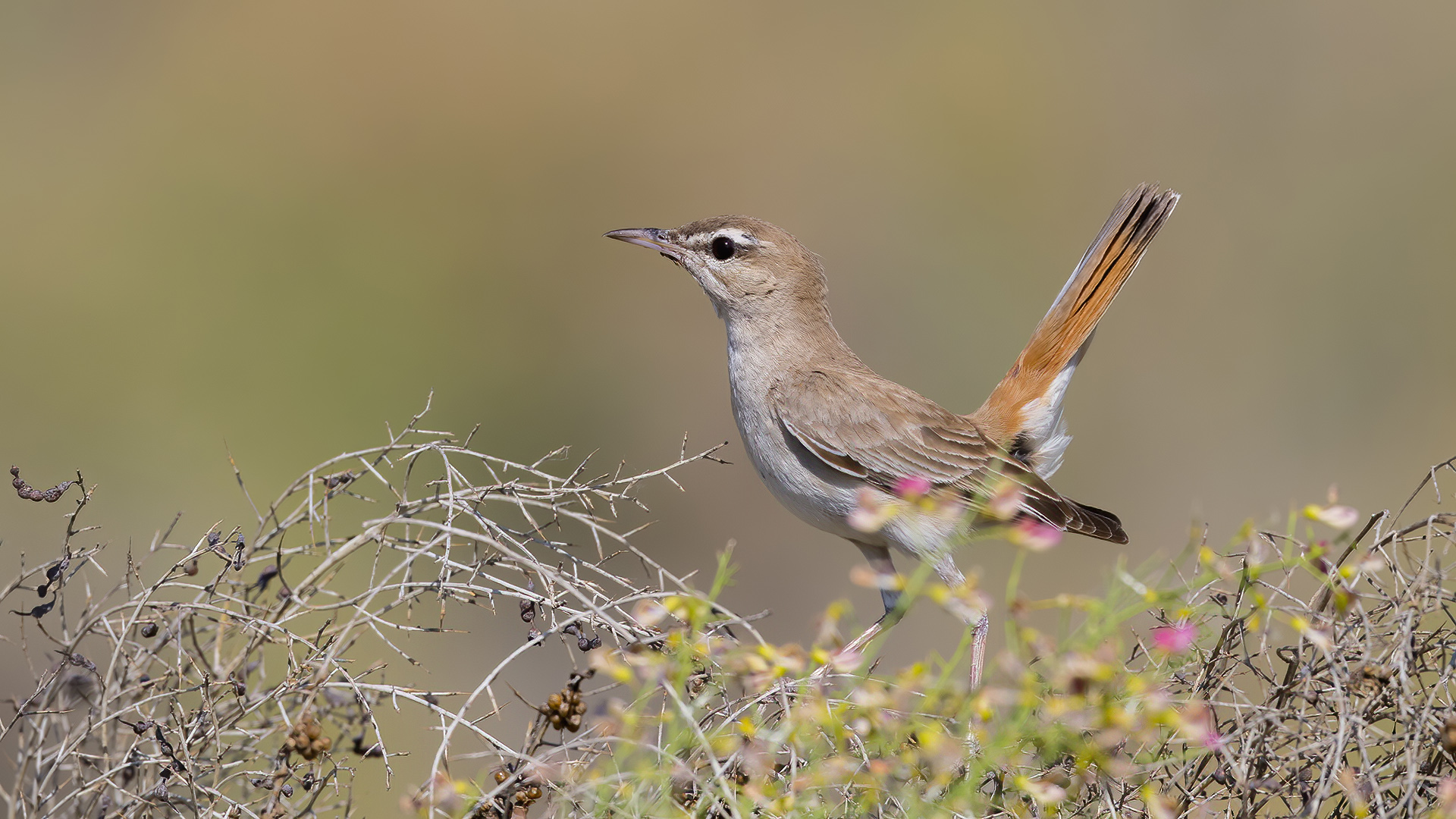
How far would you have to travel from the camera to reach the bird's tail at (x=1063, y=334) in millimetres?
5586

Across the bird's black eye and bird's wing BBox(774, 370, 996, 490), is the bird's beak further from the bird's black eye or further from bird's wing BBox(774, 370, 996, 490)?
bird's wing BBox(774, 370, 996, 490)

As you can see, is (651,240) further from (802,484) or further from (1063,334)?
(1063,334)

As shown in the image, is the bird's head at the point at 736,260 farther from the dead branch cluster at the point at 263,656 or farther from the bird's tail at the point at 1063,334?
the dead branch cluster at the point at 263,656

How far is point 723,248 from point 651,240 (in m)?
0.33

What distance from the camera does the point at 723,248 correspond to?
17.3 feet

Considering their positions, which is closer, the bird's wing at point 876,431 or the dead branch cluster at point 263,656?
the dead branch cluster at point 263,656

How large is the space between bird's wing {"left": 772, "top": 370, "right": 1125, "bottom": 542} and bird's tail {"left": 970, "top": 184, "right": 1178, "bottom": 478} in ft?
1.27

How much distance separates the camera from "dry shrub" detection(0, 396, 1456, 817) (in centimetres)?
200

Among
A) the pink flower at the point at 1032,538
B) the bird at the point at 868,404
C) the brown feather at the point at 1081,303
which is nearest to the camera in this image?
the pink flower at the point at 1032,538

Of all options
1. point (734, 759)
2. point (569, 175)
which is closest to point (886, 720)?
point (734, 759)

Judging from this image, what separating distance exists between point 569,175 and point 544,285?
3.71 ft

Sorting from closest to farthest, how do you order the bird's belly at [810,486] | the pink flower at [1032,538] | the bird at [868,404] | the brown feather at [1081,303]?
the pink flower at [1032,538]
the bird's belly at [810,486]
the bird at [868,404]
the brown feather at [1081,303]

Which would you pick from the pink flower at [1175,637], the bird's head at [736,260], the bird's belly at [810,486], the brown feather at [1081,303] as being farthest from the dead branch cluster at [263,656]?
the brown feather at [1081,303]

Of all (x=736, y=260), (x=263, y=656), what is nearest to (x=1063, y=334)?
(x=736, y=260)
